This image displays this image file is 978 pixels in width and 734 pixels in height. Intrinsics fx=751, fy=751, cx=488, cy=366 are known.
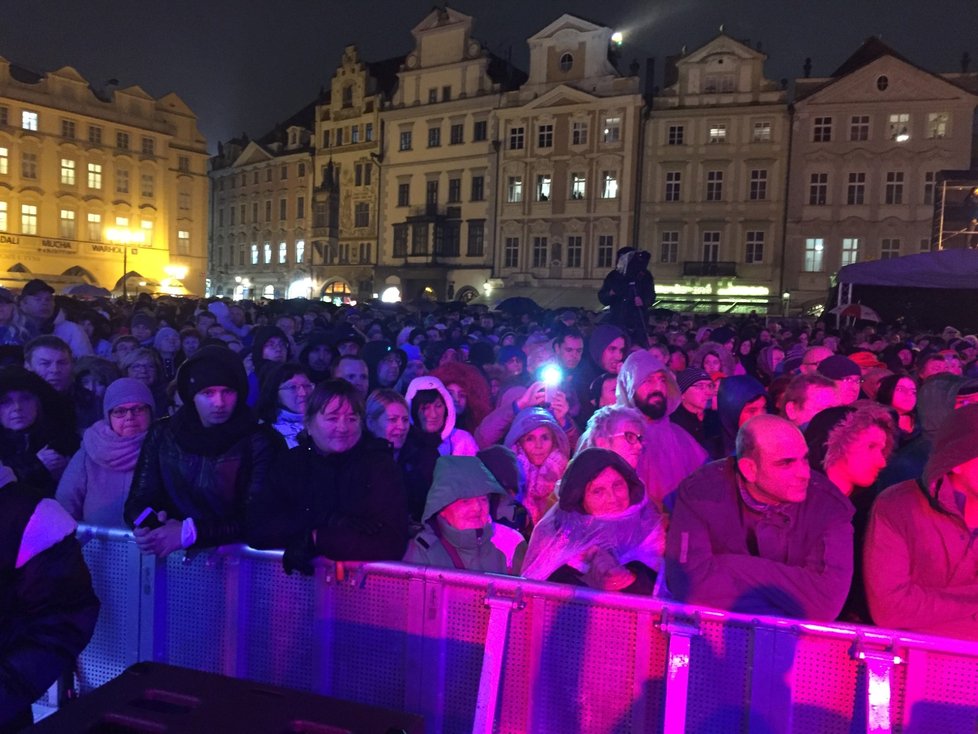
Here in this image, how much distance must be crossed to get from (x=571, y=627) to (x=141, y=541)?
171cm

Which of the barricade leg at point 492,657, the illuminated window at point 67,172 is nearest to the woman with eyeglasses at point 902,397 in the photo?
the barricade leg at point 492,657

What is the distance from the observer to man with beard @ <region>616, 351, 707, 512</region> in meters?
4.57

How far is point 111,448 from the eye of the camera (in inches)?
160

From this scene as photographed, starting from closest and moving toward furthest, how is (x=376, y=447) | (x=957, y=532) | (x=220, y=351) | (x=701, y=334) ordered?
(x=957, y=532)
(x=376, y=447)
(x=220, y=351)
(x=701, y=334)

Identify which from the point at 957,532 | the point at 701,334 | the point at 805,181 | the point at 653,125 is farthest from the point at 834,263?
the point at 957,532

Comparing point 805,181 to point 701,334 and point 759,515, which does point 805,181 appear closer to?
point 701,334

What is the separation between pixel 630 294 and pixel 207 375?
7140 mm

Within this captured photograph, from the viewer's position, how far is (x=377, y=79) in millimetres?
50156

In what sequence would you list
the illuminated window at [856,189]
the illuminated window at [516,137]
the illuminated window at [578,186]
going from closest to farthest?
the illuminated window at [856,189] → the illuminated window at [578,186] → the illuminated window at [516,137]

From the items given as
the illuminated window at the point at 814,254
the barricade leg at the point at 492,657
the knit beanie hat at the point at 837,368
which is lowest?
the barricade leg at the point at 492,657

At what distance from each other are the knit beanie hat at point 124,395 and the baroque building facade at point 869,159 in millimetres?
37047

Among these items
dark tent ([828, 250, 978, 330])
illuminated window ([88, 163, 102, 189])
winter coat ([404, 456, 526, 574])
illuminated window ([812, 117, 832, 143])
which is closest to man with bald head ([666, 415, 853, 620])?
winter coat ([404, 456, 526, 574])

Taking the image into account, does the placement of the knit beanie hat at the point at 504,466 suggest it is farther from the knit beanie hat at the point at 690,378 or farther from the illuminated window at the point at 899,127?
the illuminated window at the point at 899,127

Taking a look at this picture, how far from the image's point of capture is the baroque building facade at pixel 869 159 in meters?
34.7
